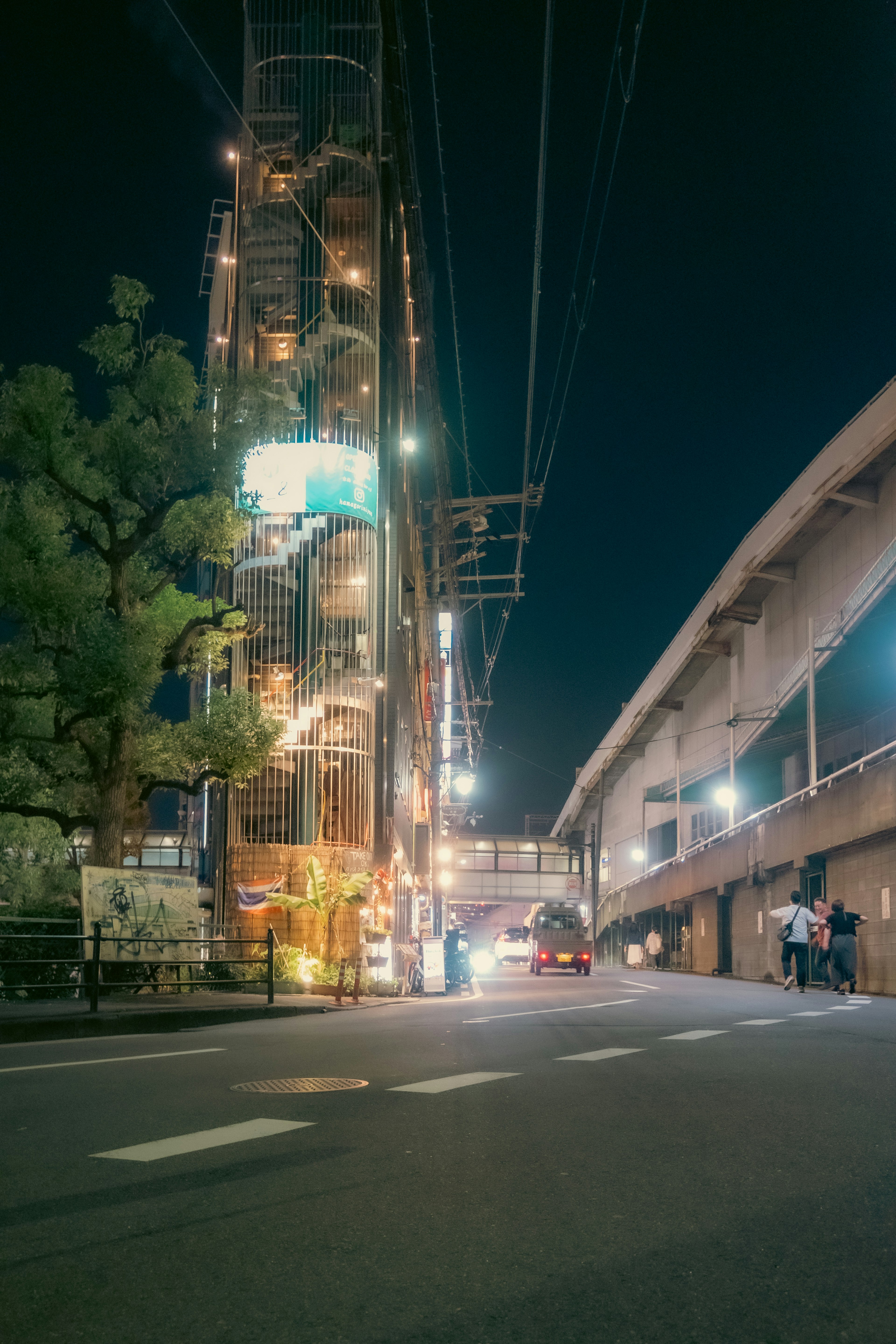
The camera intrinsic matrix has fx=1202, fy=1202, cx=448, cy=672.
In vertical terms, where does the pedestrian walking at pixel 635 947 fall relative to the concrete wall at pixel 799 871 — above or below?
below

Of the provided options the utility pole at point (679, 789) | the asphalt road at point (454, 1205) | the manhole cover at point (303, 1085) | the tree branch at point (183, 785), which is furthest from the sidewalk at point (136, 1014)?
the utility pole at point (679, 789)

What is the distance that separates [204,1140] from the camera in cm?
539

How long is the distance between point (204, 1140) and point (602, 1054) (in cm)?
484

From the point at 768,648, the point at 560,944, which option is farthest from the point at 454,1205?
the point at 768,648

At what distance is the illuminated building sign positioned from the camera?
35594 millimetres

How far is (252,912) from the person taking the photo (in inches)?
1308

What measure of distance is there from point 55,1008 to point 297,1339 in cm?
1176

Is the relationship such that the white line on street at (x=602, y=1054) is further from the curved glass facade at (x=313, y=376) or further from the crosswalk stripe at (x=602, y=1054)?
the curved glass facade at (x=313, y=376)

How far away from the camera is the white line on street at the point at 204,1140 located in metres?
5.05

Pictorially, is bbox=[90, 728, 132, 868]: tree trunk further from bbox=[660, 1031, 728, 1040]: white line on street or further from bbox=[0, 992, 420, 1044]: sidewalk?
bbox=[660, 1031, 728, 1040]: white line on street

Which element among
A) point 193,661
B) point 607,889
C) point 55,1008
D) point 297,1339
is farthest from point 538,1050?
point 607,889

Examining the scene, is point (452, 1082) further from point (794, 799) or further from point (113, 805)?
point (794, 799)

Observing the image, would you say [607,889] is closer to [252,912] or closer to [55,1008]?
[252,912]

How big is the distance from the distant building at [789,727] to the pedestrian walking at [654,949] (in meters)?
0.87
